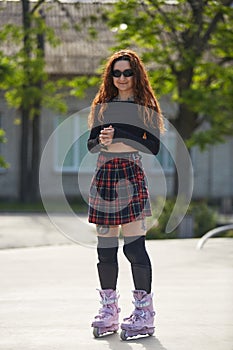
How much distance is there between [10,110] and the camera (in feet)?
100

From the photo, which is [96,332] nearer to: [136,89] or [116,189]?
[116,189]

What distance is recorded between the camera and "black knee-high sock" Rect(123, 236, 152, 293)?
617cm

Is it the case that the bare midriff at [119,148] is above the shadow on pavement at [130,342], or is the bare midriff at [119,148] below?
above

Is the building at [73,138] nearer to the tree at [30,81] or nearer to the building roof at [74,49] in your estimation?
the building roof at [74,49]

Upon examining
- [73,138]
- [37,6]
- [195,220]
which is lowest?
[195,220]

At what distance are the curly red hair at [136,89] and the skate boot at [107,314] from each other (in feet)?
3.53

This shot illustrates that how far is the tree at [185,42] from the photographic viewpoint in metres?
19.1

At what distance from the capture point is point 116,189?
6184mm

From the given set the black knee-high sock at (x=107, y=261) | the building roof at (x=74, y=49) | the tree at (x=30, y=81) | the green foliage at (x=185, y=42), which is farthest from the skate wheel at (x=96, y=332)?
the building roof at (x=74, y=49)

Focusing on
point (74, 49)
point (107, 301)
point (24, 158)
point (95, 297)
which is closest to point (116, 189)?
point (107, 301)

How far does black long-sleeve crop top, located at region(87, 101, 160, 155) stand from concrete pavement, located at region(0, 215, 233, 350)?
119 centimetres

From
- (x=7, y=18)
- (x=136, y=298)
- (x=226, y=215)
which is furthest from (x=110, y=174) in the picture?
(x=7, y=18)

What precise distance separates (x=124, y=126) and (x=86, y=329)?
1353 millimetres

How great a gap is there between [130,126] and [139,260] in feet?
2.74
